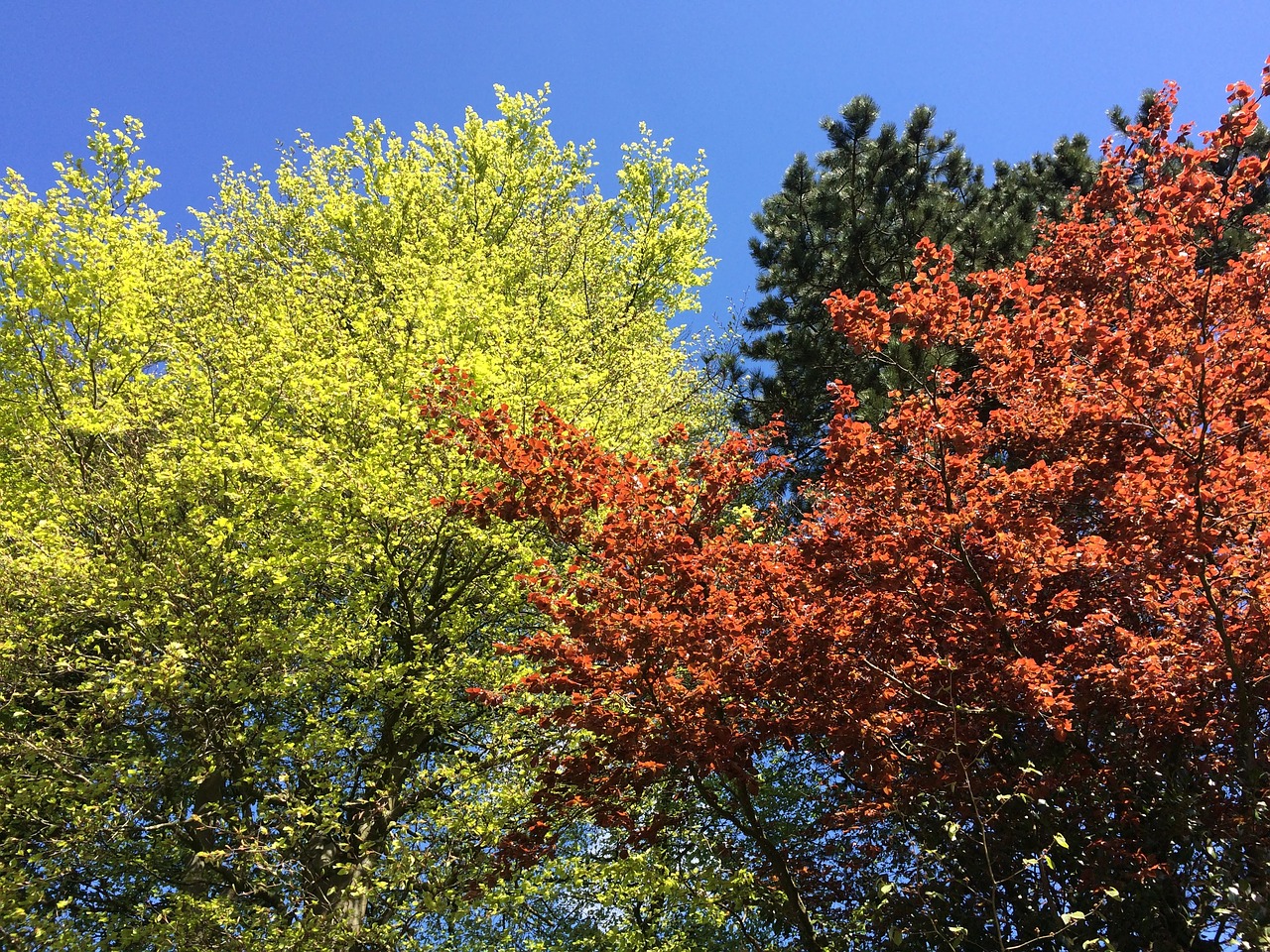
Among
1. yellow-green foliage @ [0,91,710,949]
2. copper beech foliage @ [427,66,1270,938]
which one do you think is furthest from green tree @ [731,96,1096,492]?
copper beech foliage @ [427,66,1270,938]

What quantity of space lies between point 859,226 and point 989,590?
309 inches

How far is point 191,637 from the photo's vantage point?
25.0 feet

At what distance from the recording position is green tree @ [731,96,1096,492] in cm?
1108

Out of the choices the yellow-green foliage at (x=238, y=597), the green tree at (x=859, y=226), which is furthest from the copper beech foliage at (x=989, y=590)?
the green tree at (x=859, y=226)

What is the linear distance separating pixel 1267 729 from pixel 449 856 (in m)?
6.35

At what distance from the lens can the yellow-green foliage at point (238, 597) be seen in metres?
7.04

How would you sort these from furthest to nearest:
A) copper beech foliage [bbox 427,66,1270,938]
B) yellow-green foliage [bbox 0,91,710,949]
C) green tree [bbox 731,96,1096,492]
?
1. green tree [bbox 731,96,1096,492]
2. yellow-green foliage [bbox 0,91,710,949]
3. copper beech foliage [bbox 427,66,1270,938]

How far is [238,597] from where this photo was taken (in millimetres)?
8008

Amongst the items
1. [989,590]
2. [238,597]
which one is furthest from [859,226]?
[238,597]

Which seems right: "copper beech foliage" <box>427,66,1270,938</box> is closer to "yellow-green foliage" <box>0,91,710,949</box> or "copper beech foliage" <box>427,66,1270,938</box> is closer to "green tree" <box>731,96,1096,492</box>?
"yellow-green foliage" <box>0,91,710,949</box>

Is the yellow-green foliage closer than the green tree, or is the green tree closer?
the yellow-green foliage

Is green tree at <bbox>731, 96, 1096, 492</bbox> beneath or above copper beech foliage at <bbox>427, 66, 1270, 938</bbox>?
above

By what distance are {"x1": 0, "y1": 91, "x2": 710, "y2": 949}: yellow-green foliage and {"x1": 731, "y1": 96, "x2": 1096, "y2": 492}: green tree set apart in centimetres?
305

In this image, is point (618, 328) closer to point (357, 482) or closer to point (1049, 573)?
point (357, 482)
